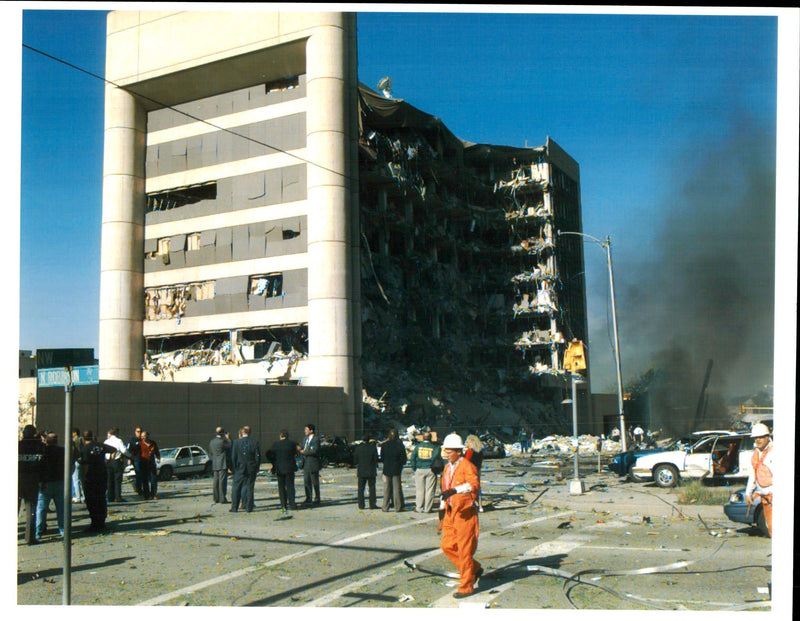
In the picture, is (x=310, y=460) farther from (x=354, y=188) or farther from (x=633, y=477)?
(x=354, y=188)

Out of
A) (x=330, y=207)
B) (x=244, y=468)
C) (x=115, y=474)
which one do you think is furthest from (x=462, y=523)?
(x=330, y=207)

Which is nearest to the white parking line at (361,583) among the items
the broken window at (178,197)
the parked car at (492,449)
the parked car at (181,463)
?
the parked car at (181,463)

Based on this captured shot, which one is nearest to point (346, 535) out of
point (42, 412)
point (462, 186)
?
point (42, 412)

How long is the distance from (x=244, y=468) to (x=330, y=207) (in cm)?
2688

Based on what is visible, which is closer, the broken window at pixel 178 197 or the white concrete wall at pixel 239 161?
the white concrete wall at pixel 239 161

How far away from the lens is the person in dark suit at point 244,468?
50.8 feet

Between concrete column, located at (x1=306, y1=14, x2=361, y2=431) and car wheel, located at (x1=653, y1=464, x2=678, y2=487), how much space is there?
2226 centimetres

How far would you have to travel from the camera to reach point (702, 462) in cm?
1942

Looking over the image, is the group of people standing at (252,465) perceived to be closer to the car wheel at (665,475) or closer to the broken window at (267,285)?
the car wheel at (665,475)

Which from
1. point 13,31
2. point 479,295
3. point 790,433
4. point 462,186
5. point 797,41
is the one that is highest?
point 462,186

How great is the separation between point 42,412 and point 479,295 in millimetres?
45037

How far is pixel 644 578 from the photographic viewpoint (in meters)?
9.30

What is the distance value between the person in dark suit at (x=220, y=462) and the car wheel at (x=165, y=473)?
295 inches

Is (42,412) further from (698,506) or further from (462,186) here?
(462,186)
